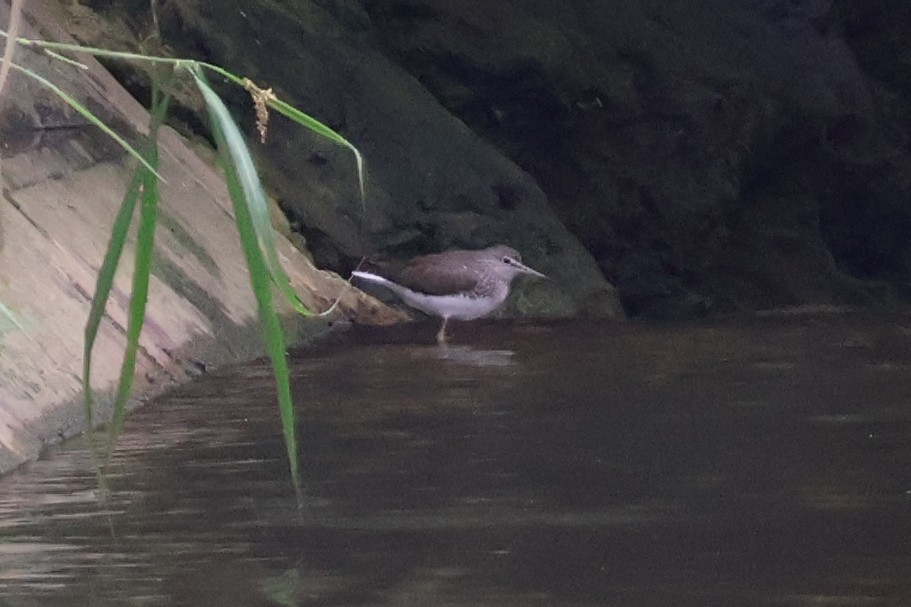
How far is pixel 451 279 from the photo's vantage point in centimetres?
888

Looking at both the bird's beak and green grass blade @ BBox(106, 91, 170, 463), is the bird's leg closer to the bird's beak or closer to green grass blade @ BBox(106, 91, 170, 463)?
the bird's beak

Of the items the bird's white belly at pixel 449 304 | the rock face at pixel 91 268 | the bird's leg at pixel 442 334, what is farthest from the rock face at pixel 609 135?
the rock face at pixel 91 268

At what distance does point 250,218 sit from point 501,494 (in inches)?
68.1

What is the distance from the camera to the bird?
8.85 m

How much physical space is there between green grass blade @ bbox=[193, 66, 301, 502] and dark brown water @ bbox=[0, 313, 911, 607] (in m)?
0.79

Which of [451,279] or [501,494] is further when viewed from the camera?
[451,279]

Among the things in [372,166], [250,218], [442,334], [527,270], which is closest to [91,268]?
[442,334]

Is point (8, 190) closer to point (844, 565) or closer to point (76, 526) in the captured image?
point (76, 526)

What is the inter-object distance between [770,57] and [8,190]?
25.4 feet

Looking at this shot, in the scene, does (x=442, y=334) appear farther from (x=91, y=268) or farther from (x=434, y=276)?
(x=91, y=268)

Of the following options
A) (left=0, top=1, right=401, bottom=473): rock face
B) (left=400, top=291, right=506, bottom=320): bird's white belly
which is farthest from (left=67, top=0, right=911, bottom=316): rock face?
(left=0, top=1, right=401, bottom=473): rock face

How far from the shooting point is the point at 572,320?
886 cm

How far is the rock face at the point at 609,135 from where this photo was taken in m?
9.98

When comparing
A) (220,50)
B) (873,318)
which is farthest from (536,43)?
(873,318)
